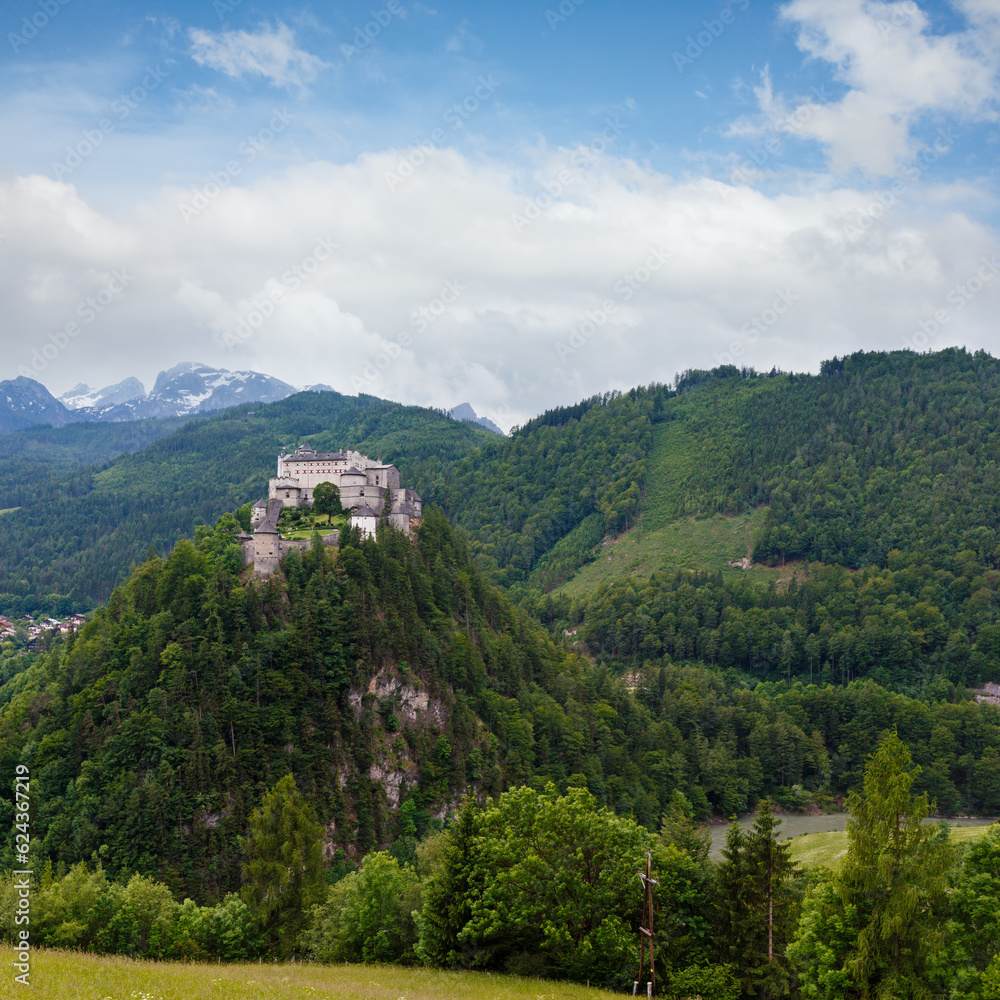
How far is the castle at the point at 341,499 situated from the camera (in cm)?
10281

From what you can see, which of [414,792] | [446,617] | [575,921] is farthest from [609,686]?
[575,921]

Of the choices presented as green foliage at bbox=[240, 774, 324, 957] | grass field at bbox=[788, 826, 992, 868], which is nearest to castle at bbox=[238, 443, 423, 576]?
green foliage at bbox=[240, 774, 324, 957]

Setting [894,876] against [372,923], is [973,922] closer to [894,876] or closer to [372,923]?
[894,876]

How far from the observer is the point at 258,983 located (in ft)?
108

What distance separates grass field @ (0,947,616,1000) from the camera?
28.8 meters

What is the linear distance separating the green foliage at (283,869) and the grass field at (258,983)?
→ 1188 centimetres

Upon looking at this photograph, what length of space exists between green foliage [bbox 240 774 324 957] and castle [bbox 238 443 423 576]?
1776 inches

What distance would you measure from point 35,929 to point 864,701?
148842mm

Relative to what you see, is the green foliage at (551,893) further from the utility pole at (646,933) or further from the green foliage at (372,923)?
the green foliage at (372,923)

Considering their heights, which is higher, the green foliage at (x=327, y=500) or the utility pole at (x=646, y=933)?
the green foliage at (x=327, y=500)

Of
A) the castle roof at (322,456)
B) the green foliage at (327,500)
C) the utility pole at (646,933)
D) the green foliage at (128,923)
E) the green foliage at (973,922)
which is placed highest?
the castle roof at (322,456)

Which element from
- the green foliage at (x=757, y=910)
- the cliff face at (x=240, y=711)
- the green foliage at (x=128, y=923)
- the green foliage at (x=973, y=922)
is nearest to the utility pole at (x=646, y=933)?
the green foliage at (x=757, y=910)

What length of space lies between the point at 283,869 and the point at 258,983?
87.5ft

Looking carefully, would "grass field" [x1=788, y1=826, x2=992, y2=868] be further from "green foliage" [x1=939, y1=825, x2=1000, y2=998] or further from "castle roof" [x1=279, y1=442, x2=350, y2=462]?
"castle roof" [x1=279, y1=442, x2=350, y2=462]
